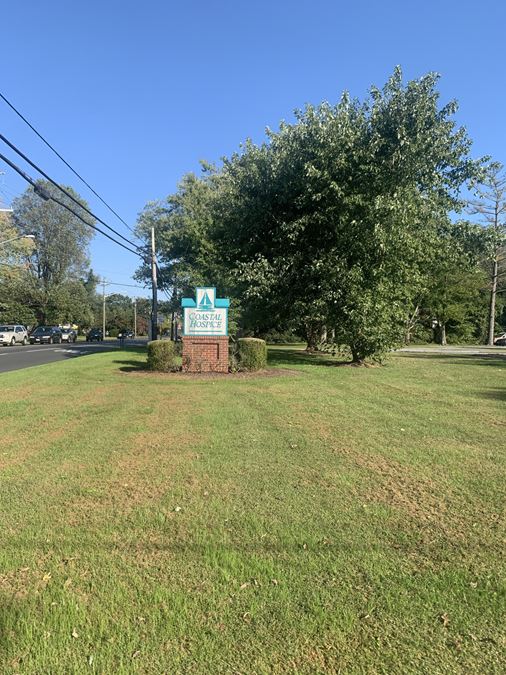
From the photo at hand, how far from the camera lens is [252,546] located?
11.4ft

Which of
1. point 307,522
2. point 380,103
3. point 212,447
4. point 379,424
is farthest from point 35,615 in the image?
point 380,103

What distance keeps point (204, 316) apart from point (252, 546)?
11438 millimetres

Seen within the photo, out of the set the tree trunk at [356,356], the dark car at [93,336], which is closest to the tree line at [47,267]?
the dark car at [93,336]

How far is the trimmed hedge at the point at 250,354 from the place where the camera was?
1427 cm

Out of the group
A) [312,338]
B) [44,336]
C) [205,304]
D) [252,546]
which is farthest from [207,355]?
[44,336]

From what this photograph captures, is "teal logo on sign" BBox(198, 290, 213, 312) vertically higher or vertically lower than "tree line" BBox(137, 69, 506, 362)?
lower

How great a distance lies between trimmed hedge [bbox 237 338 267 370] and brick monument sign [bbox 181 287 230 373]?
0.43m

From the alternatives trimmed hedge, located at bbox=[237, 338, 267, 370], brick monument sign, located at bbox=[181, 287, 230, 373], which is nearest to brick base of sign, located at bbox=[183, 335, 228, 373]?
brick monument sign, located at bbox=[181, 287, 230, 373]

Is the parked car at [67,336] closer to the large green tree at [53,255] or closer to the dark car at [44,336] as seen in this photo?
the dark car at [44,336]

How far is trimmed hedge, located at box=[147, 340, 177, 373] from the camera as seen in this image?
14.3 meters

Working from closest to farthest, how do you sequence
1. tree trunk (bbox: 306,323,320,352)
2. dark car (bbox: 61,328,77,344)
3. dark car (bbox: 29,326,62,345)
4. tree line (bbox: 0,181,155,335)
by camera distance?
1. tree trunk (bbox: 306,323,320,352)
2. dark car (bbox: 29,326,62,345)
3. dark car (bbox: 61,328,77,344)
4. tree line (bbox: 0,181,155,335)

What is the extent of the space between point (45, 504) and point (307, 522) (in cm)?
215

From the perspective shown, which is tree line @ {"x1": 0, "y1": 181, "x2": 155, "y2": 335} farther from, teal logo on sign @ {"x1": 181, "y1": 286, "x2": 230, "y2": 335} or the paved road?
teal logo on sign @ {"x1": 181, "y1": 286, "x2": 230, "y2": 335}

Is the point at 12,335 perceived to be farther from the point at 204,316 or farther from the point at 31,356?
the point at 204,316
